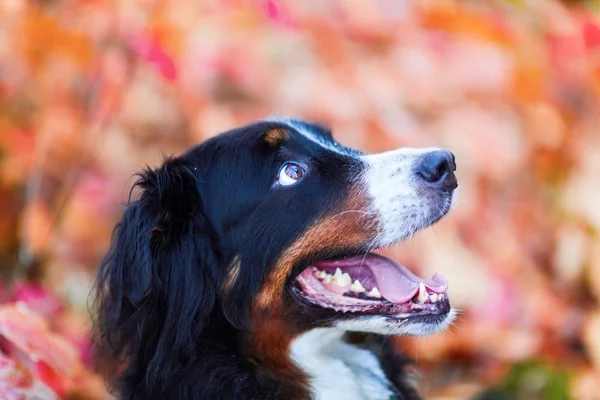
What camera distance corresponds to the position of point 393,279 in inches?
107

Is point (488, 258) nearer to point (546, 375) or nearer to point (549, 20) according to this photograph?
point (546, 375)

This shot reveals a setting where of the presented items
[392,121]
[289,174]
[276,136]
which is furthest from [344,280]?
[392,121]

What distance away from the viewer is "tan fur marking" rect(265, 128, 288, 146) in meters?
2.81

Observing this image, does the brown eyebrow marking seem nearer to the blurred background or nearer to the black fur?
the black fur

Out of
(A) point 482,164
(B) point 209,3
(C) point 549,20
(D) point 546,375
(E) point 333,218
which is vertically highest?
(B) point 209,3

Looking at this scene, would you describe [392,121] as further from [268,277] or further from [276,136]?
[268,277]

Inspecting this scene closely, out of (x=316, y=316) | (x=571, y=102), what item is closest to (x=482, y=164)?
(x=571, y=102)

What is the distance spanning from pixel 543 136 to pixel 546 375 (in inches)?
87.7

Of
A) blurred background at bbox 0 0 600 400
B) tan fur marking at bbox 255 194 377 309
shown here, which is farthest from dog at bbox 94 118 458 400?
blurred background at bbox 0 0 600 400

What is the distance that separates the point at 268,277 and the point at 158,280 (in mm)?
387

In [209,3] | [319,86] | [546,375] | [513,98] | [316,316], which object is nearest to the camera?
[316,316]

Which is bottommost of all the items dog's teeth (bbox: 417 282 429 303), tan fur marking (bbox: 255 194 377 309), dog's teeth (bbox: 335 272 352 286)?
dog's teeth (bbox: 417 282 429 303)

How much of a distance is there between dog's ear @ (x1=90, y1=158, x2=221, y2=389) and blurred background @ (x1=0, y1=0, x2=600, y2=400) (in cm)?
147

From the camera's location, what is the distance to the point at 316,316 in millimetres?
2590
